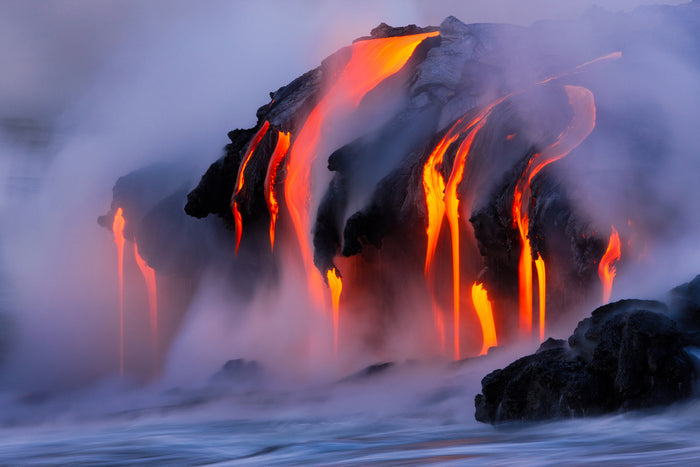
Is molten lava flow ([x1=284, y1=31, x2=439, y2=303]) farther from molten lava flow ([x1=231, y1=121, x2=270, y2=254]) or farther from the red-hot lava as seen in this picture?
the red-hot lava

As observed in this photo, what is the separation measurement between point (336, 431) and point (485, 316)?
181 inches

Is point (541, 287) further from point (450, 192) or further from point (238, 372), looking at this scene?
point (238, 372)

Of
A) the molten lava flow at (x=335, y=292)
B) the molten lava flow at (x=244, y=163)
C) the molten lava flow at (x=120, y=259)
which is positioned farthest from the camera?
the molten lava flow at (x=120, y=259)

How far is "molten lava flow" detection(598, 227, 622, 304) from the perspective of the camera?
40.0 ft

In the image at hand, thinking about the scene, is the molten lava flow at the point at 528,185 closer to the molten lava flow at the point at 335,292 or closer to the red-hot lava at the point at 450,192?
the red-hot lava at the point at 450,192

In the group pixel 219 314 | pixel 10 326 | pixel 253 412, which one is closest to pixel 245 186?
pixel 219 314

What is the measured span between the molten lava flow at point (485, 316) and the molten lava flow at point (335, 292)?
2809 millimetres

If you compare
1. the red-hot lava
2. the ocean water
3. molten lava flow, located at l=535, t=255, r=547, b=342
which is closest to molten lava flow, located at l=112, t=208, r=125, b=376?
the ocean water

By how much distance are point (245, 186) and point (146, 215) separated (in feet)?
13.3

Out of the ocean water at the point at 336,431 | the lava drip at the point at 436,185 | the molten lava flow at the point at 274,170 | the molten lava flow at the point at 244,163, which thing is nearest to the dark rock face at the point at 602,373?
the ocean water at the point at 336,431

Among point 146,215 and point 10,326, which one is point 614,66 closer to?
point 146,215

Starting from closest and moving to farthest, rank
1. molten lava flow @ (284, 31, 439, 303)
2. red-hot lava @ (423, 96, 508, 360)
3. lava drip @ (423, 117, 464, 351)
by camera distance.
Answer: red-hot lava @ (423, 96, 508, 360) → lava drip @ (423, 117, 464, 351) → molten lava flow @ (284, 31, 439, 303)

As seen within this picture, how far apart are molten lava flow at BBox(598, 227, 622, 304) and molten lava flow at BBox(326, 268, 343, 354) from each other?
575 centimetres

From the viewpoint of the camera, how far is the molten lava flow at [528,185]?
13.7 meters
